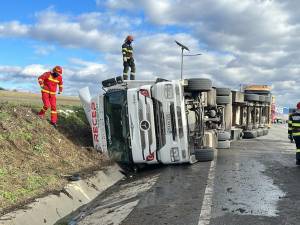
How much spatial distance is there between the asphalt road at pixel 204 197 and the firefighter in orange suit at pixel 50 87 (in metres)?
3.04

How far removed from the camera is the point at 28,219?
5.80 metres

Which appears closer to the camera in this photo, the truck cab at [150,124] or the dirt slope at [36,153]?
the dirt slope at [36,153]

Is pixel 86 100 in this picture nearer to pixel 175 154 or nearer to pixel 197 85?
pixel 197 85

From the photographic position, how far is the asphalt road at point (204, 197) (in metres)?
5.57

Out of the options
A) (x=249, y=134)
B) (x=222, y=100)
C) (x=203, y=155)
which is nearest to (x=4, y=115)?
(x=203, y=155)

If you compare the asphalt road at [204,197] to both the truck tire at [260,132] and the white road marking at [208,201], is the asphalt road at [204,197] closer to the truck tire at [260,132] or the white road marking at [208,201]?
the white road marking at [208,201]

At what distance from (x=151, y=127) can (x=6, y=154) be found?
2.93m

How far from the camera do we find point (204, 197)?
6.59 m

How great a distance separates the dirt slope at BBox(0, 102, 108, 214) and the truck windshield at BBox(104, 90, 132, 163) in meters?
0.41

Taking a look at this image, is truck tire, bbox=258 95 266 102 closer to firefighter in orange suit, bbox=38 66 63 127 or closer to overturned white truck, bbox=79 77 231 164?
overturned white truck, bbox=79 77 231 164

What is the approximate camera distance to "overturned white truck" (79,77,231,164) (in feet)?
31.4

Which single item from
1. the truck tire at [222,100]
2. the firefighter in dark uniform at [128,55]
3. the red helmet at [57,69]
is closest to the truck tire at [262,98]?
the truck tire at [222,100]

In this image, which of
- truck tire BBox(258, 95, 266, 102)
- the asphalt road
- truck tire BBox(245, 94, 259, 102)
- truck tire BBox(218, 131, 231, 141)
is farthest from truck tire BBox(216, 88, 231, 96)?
truck tire BBox(258, 95, 266, 102)

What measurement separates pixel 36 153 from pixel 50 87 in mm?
2946
